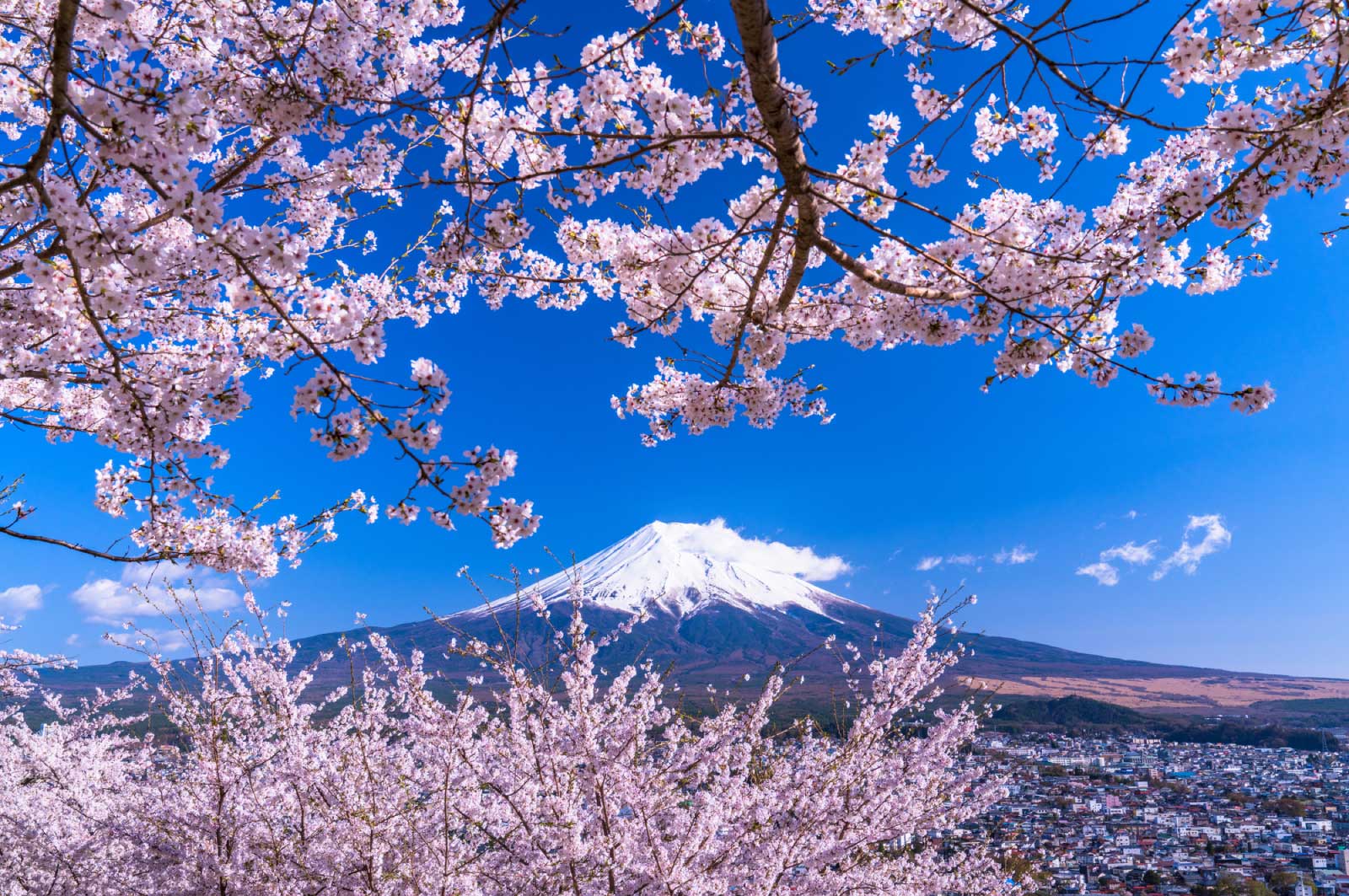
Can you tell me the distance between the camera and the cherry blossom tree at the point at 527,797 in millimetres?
4285

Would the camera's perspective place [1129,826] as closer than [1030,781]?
Yes

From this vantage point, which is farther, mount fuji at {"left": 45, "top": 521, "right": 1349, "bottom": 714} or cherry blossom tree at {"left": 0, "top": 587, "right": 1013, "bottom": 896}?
mount fuji at {"left": 45, "top": 521, "right": 1349, "bottom": 714}

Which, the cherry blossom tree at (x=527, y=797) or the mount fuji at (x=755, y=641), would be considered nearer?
the cherry blossom tree at (x=527, y=797)

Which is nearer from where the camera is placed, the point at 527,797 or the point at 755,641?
the point at 527,797

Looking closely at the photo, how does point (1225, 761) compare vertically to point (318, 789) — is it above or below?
below

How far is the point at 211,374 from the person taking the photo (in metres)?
2.84

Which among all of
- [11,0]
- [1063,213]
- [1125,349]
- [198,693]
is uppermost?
[11,0]

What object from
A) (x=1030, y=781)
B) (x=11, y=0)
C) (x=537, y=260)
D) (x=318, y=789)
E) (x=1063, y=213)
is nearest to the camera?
(x=1063, y=213)

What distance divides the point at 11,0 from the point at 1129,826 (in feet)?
87.9

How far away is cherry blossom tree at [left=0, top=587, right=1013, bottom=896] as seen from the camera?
4285mm

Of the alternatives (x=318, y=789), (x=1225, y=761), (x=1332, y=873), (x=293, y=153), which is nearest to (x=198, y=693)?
(x=318, y=789)

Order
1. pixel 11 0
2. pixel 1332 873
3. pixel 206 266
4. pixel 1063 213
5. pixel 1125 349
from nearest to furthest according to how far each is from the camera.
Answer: pixel 206 266
pixel 1125 349
pixel 1063 213
pixel 11 0
pixel 1332 873

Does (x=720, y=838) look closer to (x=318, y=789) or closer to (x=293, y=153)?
(x=318, y=789)

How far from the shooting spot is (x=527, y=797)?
4.84 metres
